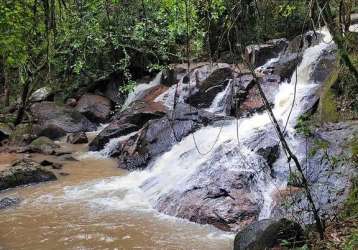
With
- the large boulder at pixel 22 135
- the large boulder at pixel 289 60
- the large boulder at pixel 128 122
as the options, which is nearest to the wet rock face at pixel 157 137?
the large boulder at pixel 128 122

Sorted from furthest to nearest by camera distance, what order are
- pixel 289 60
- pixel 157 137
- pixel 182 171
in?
1. pixel 289 60
2. pixel 157 137
3. pixel 182 171

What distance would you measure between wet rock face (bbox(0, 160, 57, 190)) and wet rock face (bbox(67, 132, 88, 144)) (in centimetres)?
378

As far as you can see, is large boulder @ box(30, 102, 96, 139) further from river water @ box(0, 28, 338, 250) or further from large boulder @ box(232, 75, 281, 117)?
large boulder @ box(232, 75, 281, 117)

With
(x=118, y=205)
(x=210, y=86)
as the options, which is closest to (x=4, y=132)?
(x=210, y=86)

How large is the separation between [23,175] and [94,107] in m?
7.43

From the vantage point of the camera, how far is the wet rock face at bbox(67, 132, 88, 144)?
14.4 meters

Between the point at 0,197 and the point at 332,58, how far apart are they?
30.6 ft

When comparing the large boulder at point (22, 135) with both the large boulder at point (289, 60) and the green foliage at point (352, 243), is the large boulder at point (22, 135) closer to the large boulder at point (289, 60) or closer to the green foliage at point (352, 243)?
the large boulder at point (289, 60)

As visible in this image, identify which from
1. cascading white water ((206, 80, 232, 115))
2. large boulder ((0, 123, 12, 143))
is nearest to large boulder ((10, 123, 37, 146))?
large boulder ((0, 123, 12, 143))

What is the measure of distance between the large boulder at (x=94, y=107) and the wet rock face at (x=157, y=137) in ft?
15.0

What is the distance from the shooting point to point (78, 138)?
47.6ft

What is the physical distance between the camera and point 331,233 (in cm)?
509

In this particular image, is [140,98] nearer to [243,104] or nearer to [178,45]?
[178,45]

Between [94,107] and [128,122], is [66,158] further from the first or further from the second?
[94,107]
